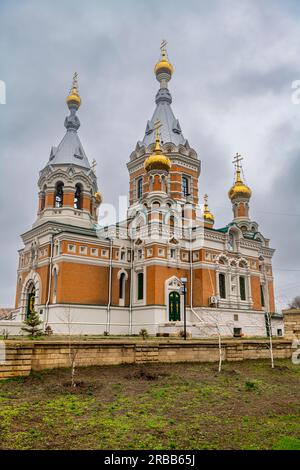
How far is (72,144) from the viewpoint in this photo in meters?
35.6

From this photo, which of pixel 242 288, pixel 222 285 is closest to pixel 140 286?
pixel 222 285

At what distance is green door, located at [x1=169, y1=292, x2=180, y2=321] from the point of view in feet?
97.4

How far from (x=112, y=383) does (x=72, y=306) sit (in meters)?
18.7

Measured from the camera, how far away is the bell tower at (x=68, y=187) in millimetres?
32750

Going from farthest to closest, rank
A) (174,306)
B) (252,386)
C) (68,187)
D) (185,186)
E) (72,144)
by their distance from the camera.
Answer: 1. (185,186)
2. (72,144)
3. (68,187)
4. (174,306)
5. (252,386)

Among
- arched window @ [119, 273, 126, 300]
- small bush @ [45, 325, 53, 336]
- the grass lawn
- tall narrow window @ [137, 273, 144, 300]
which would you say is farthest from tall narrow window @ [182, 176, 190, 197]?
the grass lawn

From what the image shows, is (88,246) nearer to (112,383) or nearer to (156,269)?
(156,269)

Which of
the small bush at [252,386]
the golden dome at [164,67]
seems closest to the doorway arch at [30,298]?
the small bush at [252,386]

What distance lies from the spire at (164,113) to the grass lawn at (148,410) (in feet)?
99.2

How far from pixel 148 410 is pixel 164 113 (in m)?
37.0

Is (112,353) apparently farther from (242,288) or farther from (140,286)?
(242,288)

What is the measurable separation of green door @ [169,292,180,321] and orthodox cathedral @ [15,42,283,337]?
8 centimetres

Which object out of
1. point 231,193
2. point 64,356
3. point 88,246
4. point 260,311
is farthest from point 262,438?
point 231,193

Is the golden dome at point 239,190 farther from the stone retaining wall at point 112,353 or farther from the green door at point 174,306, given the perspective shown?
the stone retaining wall at point 112,353
